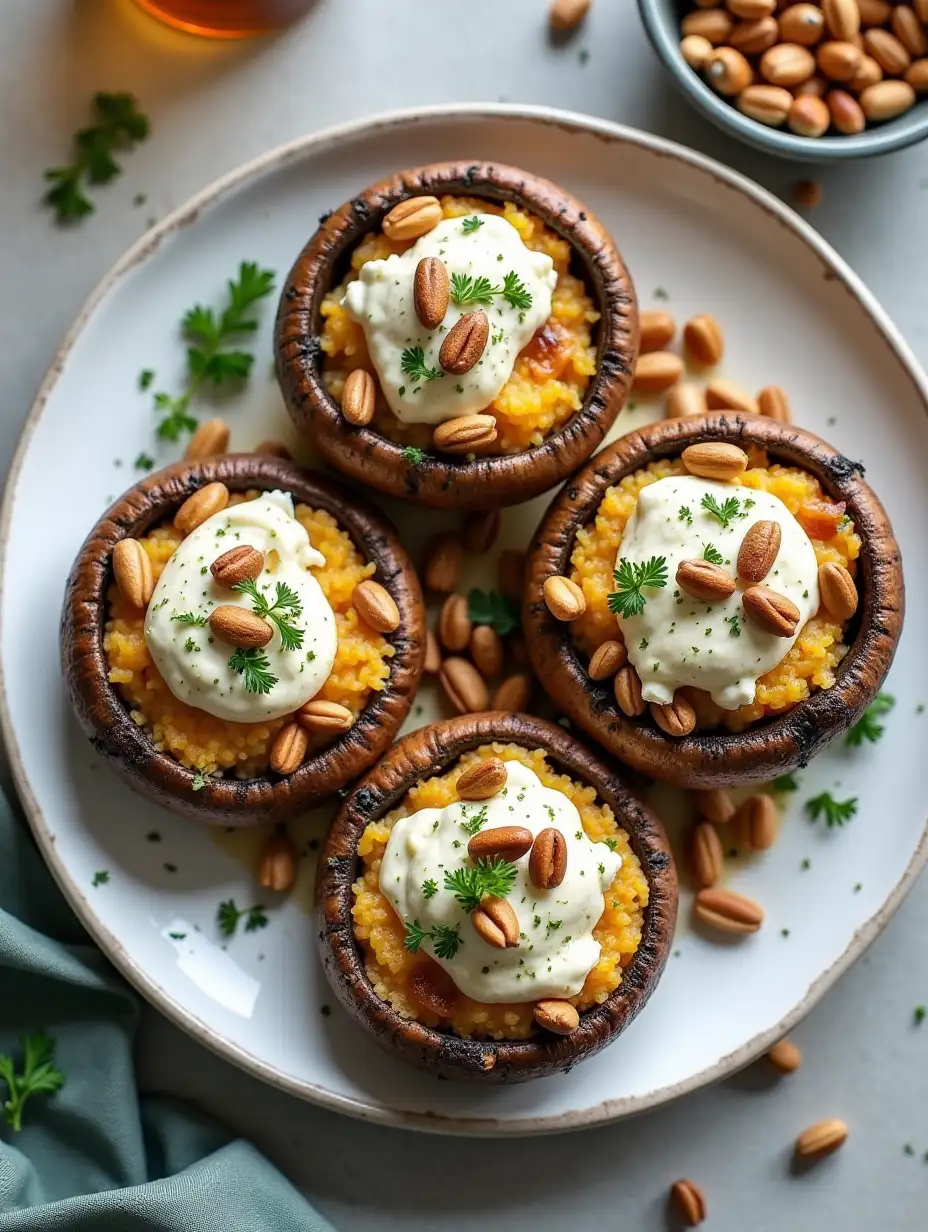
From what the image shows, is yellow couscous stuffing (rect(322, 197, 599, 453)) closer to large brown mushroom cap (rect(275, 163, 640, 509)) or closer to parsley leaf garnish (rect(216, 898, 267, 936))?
large brown mushroom cap (rect(275, 163, 640, 509))

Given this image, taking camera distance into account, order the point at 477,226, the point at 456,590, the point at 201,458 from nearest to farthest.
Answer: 1. the point at 477,226
2. the point at 201,458
3. the point at 456,590

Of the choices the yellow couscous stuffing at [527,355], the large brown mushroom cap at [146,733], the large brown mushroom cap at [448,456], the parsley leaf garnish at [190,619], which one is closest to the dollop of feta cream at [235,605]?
the parsley leaf garnish at [190,619]

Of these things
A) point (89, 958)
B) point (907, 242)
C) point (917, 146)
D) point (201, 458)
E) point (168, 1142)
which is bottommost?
point (168, 1142)

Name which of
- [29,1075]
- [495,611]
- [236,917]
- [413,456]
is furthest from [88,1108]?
[413,456]

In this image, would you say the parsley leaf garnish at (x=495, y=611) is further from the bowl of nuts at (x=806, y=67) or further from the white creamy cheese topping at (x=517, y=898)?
the bowl of nuts at (x=806, y=67)

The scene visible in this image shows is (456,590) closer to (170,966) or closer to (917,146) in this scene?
(170,966)

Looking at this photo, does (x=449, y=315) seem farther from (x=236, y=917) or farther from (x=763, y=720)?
(x=236, y=917)

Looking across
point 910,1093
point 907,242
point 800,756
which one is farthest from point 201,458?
point 910,1093
